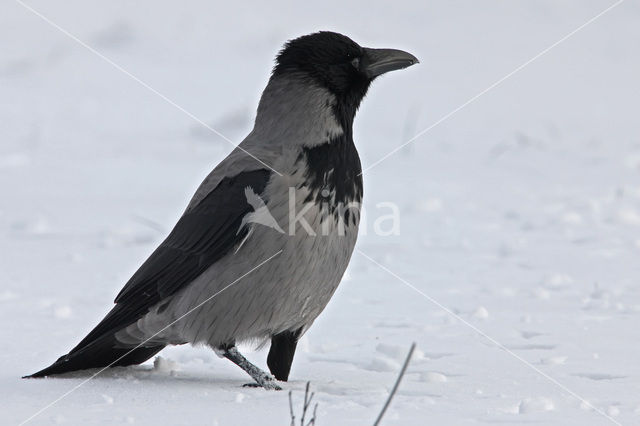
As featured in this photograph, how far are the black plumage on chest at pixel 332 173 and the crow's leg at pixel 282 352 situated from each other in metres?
0.64

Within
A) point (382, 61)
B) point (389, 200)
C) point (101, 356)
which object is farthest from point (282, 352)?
point (389, 200)

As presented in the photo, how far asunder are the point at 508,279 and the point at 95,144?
576cm

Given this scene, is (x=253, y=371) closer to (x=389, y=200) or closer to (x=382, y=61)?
(x=382, y=61)

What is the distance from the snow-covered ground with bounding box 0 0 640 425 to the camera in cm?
424

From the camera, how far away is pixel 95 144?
11.1 m

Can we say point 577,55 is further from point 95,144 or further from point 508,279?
point 508,279

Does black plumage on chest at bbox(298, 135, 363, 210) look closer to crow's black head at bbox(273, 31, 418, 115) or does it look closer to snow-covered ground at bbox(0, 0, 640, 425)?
crow's black head at bbox(273, 31, 418, 115)

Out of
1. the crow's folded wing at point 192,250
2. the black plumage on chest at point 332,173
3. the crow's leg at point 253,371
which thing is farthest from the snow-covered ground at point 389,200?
the black plumage on chest at point 332,173

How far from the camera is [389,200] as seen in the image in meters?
9.00

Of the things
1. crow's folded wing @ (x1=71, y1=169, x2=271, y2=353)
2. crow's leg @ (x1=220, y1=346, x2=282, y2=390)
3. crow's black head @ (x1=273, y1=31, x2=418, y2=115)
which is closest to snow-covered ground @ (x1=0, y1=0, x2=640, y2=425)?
crow's leg @ (x1=220, y1=346, x2=282, y2=390)

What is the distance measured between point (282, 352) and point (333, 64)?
1377 mm

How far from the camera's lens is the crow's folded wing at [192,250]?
4.57 meters

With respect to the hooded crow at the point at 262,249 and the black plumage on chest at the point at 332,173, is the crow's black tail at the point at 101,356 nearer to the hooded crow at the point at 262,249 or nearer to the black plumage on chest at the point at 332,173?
the hooded crow at the point at 262,249

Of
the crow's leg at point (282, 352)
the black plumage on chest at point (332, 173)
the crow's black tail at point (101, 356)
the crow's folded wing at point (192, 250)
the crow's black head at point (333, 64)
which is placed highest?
the crow's black head at point (333, 64)
